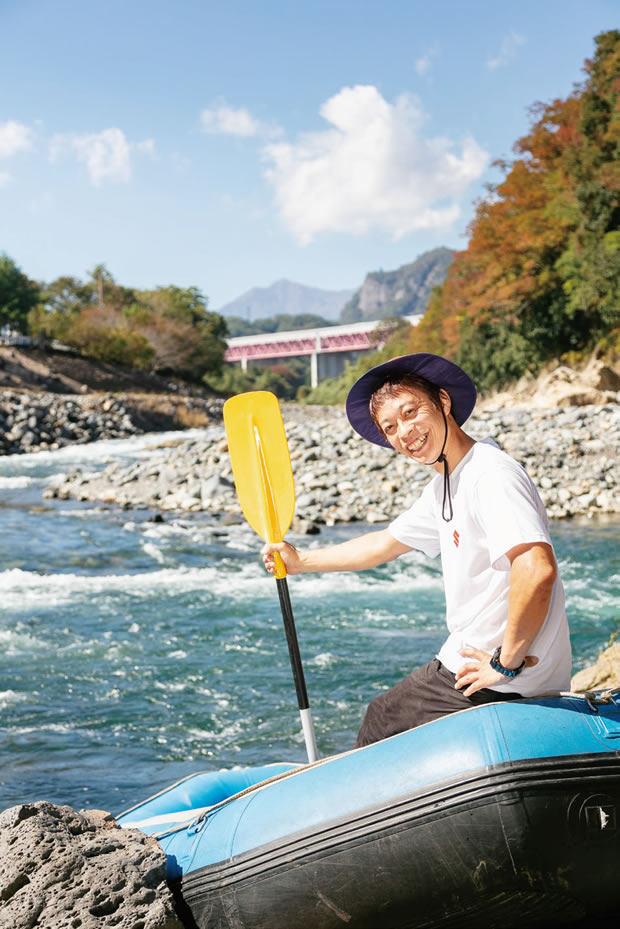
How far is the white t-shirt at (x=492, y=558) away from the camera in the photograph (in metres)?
1.86

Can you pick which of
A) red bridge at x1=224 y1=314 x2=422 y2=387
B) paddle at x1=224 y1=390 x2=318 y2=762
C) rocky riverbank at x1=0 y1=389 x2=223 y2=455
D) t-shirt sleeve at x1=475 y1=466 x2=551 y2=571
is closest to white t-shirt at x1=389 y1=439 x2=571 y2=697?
t-shirt sleeve at x1=475 y1=466 x2=551 y2=571

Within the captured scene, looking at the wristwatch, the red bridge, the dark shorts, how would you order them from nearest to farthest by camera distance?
the wristwatch < the dark shorts < the red bridge

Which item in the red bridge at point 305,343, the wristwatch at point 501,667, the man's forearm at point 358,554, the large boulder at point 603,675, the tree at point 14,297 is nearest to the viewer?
the wristwatch at point 501,667

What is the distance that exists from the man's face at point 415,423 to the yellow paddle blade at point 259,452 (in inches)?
27.7

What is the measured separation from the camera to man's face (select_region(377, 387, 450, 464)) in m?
2.15

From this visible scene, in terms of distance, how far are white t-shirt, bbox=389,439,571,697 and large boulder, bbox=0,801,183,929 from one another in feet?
2.94

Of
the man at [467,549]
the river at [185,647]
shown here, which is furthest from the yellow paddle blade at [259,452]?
the river at [185,647]

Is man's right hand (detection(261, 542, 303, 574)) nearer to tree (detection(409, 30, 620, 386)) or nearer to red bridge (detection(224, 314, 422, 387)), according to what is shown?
tree (detection(409, 30, 620, 386))

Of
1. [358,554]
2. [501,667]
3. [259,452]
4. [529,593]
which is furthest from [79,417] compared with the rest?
[529,593]

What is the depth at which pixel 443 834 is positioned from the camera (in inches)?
74.8

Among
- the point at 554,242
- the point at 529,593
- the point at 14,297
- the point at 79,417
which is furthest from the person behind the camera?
the point at 14,297

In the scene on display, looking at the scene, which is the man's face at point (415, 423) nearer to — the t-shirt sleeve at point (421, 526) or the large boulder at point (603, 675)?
A: the t-shirt sleeve at point (421, 526)

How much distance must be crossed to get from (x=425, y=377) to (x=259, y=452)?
33.5 inches

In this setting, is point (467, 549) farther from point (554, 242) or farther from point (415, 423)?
point (554, 242)
